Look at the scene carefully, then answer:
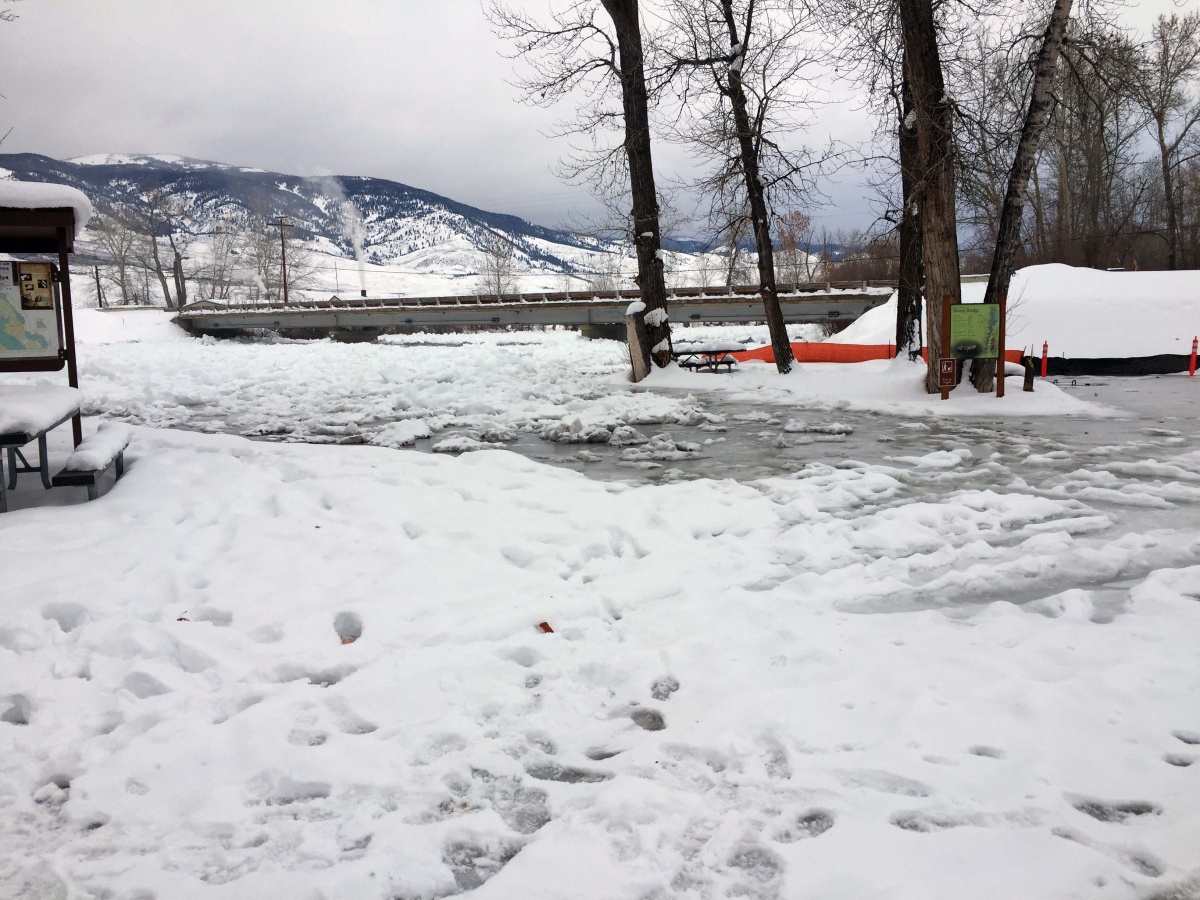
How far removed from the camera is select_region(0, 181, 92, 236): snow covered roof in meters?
5.70

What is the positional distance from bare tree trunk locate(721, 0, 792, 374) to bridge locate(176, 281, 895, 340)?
2109 centimetres

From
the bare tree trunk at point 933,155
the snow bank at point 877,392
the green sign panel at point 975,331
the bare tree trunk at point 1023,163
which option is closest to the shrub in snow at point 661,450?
the snow bank at point 877,392

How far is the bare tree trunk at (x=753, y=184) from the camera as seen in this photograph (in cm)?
1619

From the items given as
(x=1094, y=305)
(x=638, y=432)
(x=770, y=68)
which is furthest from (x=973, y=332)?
(x=1094, y=305)

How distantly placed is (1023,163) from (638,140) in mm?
7804

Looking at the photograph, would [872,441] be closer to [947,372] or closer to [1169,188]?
[947,372]

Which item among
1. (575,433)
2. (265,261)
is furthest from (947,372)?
(265,261)

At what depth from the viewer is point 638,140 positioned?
1678 centimetres

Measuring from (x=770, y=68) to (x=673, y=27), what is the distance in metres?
2.32

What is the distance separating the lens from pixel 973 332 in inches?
488

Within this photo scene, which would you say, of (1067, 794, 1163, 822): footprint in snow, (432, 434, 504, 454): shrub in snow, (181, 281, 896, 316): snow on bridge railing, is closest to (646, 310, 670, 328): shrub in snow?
(432, 434, 504, 454): shrub in snow

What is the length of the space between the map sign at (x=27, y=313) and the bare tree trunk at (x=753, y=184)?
13155 millimetres

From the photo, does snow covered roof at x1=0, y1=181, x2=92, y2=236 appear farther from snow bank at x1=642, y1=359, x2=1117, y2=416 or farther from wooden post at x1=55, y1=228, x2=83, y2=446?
snow bank at x1=642, y1=359, x2=1117, y2=416

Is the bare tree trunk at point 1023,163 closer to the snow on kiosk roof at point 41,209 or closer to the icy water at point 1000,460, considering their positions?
the icy water at point 1000,460
